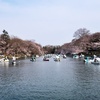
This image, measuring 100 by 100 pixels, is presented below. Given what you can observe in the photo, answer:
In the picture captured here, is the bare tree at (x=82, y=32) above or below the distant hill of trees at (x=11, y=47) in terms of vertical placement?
above

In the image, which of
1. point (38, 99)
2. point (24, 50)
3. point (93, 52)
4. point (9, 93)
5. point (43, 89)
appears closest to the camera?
point (38, 99)

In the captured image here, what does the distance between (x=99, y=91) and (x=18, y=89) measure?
8519 millimetres

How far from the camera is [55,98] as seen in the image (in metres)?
22.7

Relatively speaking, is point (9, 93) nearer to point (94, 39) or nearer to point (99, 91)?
point (99, 91)

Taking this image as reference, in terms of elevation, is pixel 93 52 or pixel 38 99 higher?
pixel 93 52

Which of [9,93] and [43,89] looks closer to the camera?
[9,93]

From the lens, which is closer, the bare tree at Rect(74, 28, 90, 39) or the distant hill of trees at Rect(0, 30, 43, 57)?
the distant hill of trees at Rect(0, 30, 43, 57)

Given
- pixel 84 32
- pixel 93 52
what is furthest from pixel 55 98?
pixel 84 32

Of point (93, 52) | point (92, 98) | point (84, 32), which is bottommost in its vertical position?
point (92, 98)

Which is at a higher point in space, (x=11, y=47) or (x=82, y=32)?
(x=82, y=32)

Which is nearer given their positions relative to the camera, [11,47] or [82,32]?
[11,47]

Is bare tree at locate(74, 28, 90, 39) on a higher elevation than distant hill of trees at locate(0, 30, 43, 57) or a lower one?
higher

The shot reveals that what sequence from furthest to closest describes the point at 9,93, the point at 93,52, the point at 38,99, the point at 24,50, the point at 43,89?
the point at 24,50 → the point at 93,52 → the point at 43,89 → the point at 9,93 → the point at 38,99

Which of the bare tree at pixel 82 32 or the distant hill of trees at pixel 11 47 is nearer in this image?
the distant hill of trees at pixel 11 47
